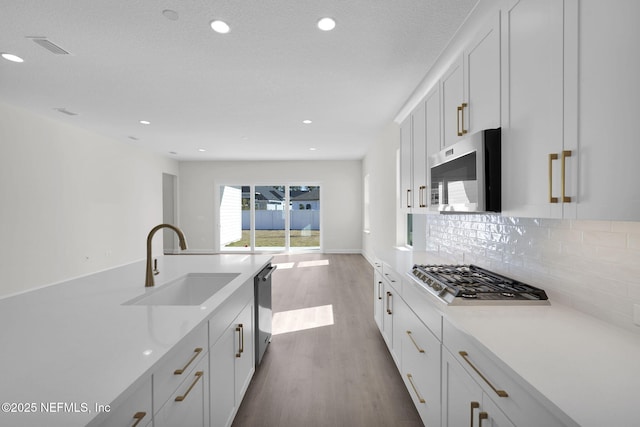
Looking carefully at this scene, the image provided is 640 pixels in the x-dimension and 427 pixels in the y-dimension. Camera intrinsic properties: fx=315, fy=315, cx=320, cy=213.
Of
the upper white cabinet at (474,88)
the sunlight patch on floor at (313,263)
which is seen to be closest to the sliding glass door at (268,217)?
the sunlight patch on floor at (313,263)

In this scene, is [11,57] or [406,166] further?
[406,166]

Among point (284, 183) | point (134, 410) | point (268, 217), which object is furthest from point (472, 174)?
point (268, 217)

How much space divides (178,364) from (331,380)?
1.63m

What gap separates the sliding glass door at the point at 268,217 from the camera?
888cm

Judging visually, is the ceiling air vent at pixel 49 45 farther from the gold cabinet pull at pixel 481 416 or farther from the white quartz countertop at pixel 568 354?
the gold cabinet pull at pixel 481 416

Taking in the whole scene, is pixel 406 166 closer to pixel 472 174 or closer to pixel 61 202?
pixel 472 174

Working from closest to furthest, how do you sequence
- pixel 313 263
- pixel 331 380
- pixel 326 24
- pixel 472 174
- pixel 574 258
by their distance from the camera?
pixel 574 258 → pixel 472 174 → pixel 326 24 → pixel 331 380 → pixel 313 263

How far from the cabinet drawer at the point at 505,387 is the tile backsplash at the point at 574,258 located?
0.61 m

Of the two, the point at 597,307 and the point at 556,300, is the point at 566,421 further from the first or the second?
the point at 556,300

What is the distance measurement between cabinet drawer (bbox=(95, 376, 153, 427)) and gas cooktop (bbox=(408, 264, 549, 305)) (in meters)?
1.24

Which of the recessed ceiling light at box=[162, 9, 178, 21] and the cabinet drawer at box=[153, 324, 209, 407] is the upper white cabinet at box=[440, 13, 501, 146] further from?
the recessed ceiling light at box=[162, 9, 178, 21]

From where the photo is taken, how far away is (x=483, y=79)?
1.71 metres

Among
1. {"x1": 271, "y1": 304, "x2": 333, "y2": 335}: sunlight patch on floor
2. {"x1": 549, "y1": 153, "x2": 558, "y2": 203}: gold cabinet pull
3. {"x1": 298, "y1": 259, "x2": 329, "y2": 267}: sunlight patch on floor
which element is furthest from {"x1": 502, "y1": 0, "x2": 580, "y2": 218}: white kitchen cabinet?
{"x1": 298, "y1": 259, "x2": 329, "y2": 267}: sunlight patch on floor

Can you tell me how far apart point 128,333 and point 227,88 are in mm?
3052
